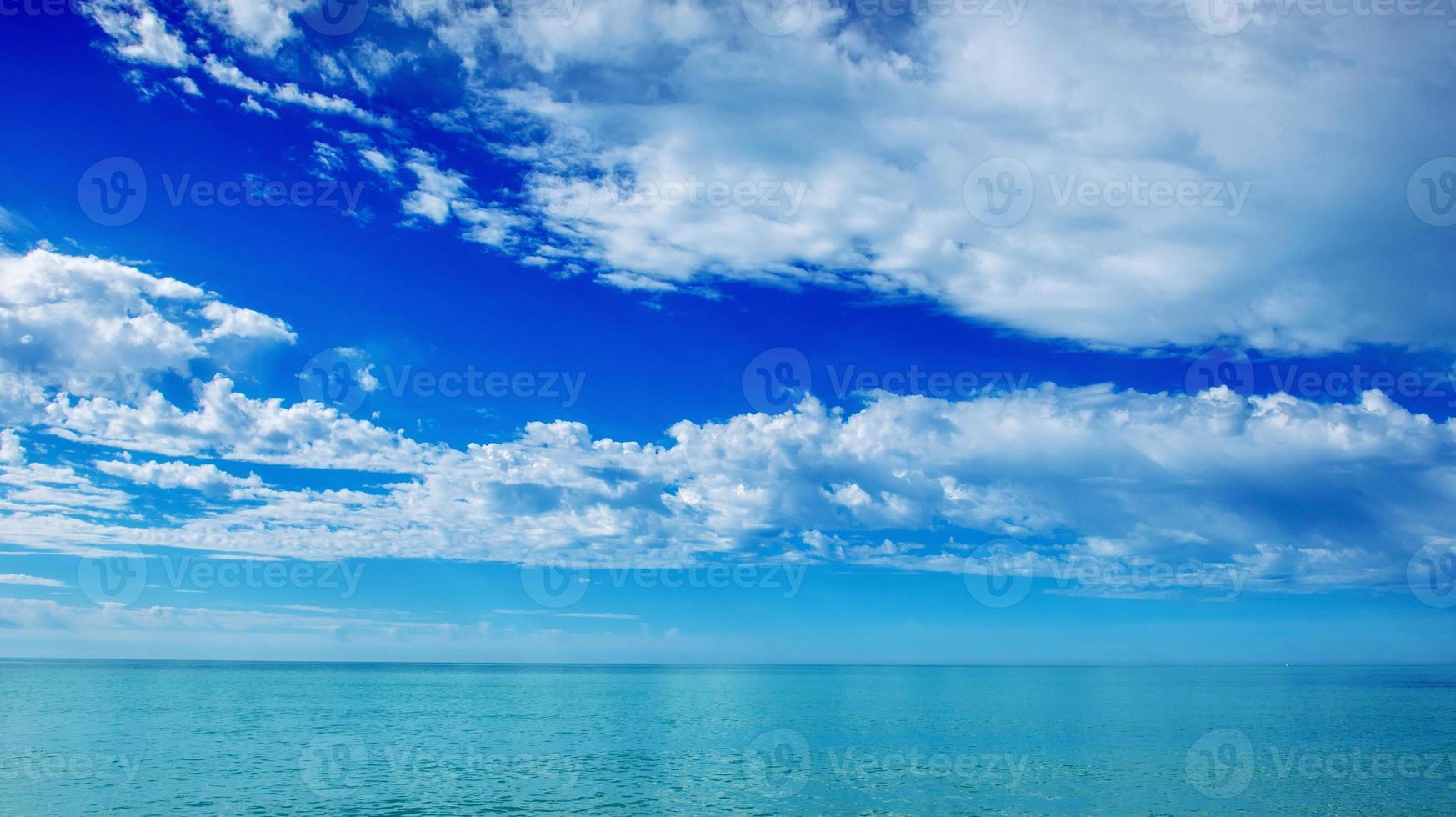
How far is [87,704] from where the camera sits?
114625mm

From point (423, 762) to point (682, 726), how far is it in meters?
37.6

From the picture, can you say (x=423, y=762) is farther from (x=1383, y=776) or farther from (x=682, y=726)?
(x=1383, y=776)

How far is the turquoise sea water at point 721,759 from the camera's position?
4894 cm

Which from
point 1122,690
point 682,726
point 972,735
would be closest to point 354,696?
point 682,726
